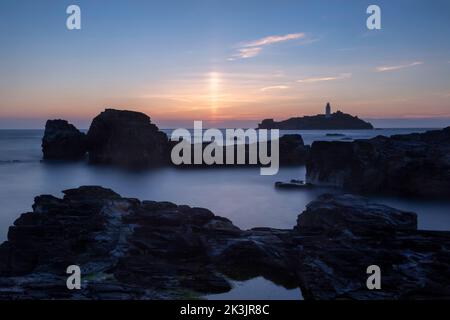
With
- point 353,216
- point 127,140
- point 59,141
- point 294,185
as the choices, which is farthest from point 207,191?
point 59,141

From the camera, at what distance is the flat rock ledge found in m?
13.4

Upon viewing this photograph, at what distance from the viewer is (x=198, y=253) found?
1653 cm

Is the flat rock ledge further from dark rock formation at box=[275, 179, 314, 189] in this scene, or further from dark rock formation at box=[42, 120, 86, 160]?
dark rock formation at box=[42, 120, 86, 160]

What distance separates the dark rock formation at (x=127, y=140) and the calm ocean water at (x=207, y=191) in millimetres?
9532

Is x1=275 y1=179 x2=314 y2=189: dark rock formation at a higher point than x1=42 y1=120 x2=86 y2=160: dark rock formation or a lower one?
lower

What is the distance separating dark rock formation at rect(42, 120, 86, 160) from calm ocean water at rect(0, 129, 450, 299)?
32.4ft

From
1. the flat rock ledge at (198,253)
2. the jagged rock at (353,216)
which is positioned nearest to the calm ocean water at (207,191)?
the flat rock ledge at (198,253)

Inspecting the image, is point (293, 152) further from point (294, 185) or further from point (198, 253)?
point (198, 253)

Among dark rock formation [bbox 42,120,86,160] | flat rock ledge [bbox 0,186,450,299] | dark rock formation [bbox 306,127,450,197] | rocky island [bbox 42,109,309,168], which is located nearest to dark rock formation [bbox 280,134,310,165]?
rocky island [bbox 42,109,309,168]

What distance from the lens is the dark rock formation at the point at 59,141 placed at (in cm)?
9888

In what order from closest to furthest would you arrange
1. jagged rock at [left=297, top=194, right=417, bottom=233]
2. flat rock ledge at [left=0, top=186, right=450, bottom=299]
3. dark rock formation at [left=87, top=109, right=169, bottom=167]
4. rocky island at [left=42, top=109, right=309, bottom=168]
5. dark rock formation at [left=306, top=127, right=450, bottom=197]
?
flat rock ledge at [left=0, top=186, right=450, bottom=299] < jagged rock at [left=297, top=194, right=417, bottom=233] < dark rock formation at [left=306, top=127, right=450, bottom=197] < rocky island at [left=42, top=109, right=309, bottom=168] < dark rock formation at [left=87, top=109, right=169, bottom=167]

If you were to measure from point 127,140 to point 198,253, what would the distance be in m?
79.1
